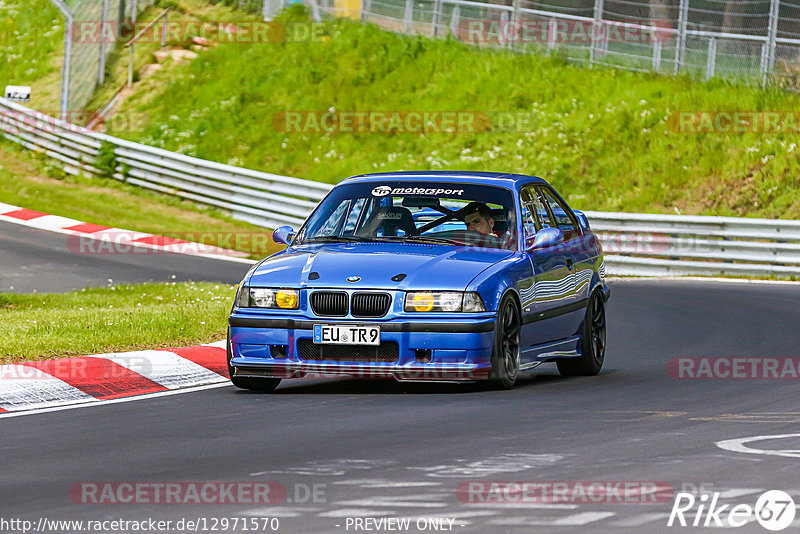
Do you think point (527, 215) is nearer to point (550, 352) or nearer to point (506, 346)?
point (550, 352)

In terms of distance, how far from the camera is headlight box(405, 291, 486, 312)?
31.6 ft

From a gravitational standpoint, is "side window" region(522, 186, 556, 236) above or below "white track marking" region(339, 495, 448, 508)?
above

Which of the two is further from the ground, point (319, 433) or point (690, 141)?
point (690, 141)

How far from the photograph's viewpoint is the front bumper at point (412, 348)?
9.59 m

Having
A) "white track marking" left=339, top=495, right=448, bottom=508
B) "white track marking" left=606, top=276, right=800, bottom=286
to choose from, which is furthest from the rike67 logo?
"white track marking" left=606, top=276, right=800, bottom=286

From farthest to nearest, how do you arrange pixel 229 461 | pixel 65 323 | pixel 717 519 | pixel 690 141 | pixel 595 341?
1. pixel 690 141
2. pixel 65 323
3. pixel 595 341
4. pixel 229 461
5. pixel 717 519

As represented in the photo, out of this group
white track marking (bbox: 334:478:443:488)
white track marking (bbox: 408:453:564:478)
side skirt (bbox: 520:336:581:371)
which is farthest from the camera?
side skirt (bbox: 520:336:581:371)

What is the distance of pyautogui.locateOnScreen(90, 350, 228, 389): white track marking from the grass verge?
376 millimetres

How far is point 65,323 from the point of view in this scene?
42.4 ft

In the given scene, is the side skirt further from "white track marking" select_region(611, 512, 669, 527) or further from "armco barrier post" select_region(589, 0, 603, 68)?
"armco barrier post" select_region(589, 0, 603, 68)

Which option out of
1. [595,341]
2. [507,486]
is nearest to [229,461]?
[507,486]

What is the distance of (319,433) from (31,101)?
31.6 metres

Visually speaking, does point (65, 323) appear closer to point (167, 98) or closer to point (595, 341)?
point (595, 341)

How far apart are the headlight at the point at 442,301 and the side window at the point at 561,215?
2426 millimetres
